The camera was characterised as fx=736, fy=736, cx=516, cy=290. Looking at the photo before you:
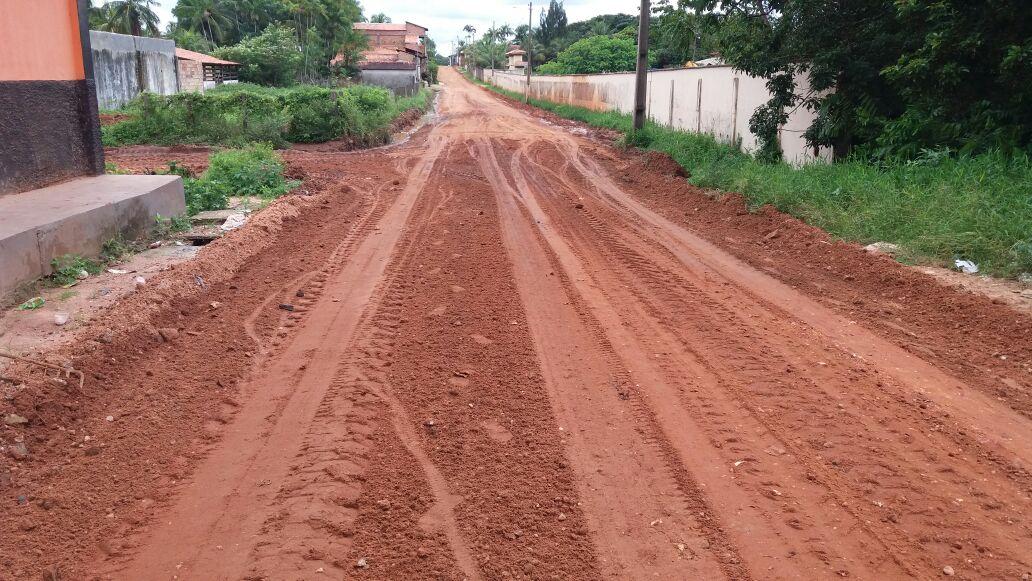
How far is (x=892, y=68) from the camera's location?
11.1 metres

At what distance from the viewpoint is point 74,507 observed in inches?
149

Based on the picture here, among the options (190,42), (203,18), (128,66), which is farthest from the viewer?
(203,18)

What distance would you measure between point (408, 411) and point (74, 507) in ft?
6.21

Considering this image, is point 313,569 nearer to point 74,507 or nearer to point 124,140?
point 74,507

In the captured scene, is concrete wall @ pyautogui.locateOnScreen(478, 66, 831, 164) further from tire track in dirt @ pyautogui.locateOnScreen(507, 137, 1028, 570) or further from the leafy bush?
the leafy bush

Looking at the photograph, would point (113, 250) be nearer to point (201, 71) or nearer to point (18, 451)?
point (18, 451)

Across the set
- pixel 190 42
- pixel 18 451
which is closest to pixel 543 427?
pixel 18 451

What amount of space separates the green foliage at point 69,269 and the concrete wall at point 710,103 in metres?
12.2

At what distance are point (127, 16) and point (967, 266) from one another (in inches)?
2280

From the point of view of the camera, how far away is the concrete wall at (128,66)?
30.1 metres

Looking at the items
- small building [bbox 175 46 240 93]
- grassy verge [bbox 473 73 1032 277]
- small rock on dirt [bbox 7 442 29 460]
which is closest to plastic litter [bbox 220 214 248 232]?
small rock on dirt [bbox 7 442 29 460]

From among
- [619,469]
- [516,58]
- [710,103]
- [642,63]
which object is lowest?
[619,469]

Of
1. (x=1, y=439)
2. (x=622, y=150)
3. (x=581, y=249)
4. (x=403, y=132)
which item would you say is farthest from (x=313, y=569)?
(x=403, y=132)

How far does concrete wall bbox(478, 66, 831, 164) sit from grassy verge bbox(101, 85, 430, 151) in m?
9.93
